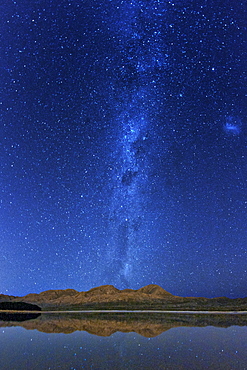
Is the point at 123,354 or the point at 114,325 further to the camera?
the point at 114,325

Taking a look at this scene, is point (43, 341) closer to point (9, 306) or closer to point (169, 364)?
point (169, 364)

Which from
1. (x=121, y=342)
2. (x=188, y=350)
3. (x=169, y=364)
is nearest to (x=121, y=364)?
(x=169, y=364)

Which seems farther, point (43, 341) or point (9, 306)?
point (9, 306)

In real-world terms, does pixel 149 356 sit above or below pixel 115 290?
below

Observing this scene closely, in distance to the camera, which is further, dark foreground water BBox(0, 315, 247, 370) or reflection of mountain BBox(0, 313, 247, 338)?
reflection of mountain BBox(0, 313, 247, 338)

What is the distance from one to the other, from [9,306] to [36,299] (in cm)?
13487

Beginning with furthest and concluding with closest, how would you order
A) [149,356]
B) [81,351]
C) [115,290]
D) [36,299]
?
[115,290] < [36,299] < [81,351] < [149,356]

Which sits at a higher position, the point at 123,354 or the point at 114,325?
the point at 114,325

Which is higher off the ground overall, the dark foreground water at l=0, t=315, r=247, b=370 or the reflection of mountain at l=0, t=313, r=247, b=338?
the reflection of mountain at l=0, t=313, r=247, b=338

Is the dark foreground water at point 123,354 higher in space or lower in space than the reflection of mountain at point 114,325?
lower

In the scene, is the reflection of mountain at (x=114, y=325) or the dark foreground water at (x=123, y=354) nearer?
the dark foreground water at (x=123, y=354)

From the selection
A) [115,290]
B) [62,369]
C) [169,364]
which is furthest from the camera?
[115,290]

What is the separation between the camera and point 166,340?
24.5 ft

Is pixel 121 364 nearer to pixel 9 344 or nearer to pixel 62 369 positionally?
pixel 62 369
